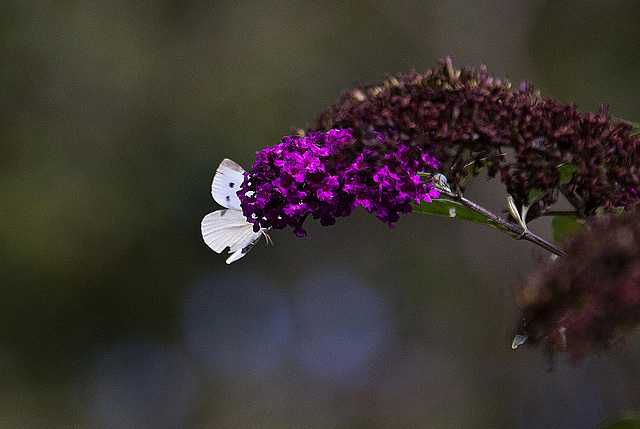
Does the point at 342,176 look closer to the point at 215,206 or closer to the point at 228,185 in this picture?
the point at 228,185

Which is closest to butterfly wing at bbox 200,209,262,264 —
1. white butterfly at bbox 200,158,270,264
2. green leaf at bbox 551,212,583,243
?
white butterfly at bbox 200,158,270,264

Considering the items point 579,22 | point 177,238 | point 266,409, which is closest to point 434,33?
→ point 579,22

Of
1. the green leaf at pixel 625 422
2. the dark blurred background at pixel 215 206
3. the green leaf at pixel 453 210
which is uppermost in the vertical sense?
the dark blurred background at pixel 215 206

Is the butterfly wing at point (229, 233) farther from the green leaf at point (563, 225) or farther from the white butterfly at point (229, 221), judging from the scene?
the green leaf at point (563, 225)

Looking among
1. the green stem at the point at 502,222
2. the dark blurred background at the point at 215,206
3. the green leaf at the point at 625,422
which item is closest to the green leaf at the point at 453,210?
the green stem at the point at 502,222

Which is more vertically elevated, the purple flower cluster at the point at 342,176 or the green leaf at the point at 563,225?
the green leaf at the point at 563,225

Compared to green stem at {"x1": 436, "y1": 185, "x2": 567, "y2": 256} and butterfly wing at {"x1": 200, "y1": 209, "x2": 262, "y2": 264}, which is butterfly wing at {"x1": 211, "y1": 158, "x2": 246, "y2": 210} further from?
green stem at {"x1": 436, "y1": 185, "x2": 567, "y2": 256}

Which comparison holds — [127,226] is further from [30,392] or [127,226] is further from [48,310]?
[30,392]
